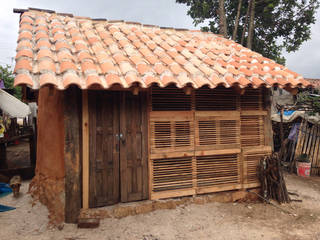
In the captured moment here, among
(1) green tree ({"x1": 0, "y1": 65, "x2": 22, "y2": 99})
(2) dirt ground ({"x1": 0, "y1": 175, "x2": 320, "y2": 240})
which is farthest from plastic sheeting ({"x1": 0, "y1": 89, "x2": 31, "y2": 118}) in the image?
(1) green tree ({"x1": 0, "y1": 65, "x2": 22, "y2": 99})

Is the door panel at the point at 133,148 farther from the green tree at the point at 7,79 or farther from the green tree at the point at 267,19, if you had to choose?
the green tree at the point at 7,79

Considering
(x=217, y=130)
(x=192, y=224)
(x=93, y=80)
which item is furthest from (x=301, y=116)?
(x=93, y=80)

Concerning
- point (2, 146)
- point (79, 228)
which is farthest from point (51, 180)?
point (2, 146)

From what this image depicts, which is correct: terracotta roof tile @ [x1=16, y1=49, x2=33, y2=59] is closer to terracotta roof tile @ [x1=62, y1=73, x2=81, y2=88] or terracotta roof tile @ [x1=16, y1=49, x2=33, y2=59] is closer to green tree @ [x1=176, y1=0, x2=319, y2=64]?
terracotta roof tile @ [x1=62, y1=73, x2=81, y2=88]

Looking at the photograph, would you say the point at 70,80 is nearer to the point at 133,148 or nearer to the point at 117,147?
the point at 117,147

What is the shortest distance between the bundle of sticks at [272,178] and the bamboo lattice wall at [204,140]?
15 centimetres

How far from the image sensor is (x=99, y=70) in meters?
3.46

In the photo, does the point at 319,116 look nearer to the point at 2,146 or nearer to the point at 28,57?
the point at 28,57

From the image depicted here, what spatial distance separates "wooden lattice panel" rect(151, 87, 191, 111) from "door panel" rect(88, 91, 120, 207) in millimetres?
734

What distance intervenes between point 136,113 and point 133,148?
2.17 feet

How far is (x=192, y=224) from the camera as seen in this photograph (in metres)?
3.86

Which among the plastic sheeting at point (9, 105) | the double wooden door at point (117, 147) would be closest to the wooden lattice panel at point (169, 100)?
the double wooden door at point (117, 147)

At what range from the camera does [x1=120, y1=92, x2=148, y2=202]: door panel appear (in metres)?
4.03

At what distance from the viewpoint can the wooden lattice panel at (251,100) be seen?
4809 mm
